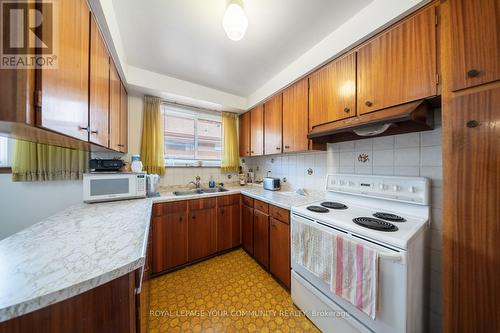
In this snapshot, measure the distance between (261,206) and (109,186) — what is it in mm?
1667

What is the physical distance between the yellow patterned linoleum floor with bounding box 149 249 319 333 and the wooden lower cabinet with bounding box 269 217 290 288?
140mm

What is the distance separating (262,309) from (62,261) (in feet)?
4.98

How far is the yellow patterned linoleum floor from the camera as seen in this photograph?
4.40 ft

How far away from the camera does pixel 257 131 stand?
2695 millimetres

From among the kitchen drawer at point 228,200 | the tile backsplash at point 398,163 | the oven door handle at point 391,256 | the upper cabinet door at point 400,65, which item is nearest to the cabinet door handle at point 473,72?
the upper cabinet door at point 400,65

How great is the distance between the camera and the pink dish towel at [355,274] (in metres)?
0.98

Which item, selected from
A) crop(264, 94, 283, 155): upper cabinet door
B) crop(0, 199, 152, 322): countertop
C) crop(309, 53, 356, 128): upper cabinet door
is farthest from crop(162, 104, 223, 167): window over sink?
crop(309, 53, 356, 128): upper cabinet door

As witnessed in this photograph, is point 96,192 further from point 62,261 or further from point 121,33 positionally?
point 121,33

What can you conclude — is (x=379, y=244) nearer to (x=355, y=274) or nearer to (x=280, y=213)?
(x=355, y=274)

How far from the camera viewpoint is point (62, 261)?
0.68 meters

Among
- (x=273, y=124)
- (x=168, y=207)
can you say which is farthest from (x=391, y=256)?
(x=168, y=207)

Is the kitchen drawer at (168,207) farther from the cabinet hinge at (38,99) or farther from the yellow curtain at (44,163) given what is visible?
the cabinet hinge at (38,99)

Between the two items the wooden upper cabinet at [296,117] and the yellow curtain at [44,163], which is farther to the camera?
the wooden upper cabinet at [296,117]

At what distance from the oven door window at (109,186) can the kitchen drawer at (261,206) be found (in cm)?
149
